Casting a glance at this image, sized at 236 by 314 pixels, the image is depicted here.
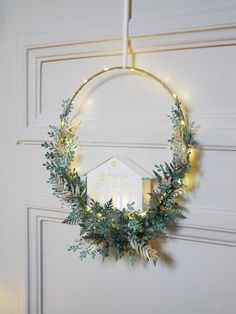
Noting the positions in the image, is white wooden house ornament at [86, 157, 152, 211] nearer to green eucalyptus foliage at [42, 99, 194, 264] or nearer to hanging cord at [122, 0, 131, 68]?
green eucalyptus foliage at [42, 99, 194, 264]

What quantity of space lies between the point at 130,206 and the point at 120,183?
0.22ft

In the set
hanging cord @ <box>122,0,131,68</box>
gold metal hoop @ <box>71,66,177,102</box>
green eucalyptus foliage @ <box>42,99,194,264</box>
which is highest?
hanging cord @ <box>122,0,131,68</box>

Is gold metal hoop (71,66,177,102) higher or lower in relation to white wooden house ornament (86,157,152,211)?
higher

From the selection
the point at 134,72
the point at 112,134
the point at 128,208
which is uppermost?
the point at 134,72

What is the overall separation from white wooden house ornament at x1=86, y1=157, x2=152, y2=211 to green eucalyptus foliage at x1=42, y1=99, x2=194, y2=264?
20 mm

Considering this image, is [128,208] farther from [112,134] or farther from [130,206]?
[112,134]

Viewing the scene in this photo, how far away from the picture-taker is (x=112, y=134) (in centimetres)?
97

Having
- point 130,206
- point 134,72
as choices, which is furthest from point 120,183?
point 134,72

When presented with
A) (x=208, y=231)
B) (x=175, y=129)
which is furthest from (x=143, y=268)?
(x=175, y=129)

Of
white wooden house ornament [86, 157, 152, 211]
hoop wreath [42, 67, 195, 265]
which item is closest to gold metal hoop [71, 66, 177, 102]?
hoop wreath [42, 67, 195, 265]

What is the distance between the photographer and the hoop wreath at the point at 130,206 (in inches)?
33.5

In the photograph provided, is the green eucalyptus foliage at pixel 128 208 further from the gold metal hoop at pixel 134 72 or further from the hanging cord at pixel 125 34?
the hanging cord at pixel 125 34

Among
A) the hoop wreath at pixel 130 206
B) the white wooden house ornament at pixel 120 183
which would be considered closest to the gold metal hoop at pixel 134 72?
the hoop wreath at pixel 130 206

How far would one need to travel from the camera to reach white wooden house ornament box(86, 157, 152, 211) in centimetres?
90
